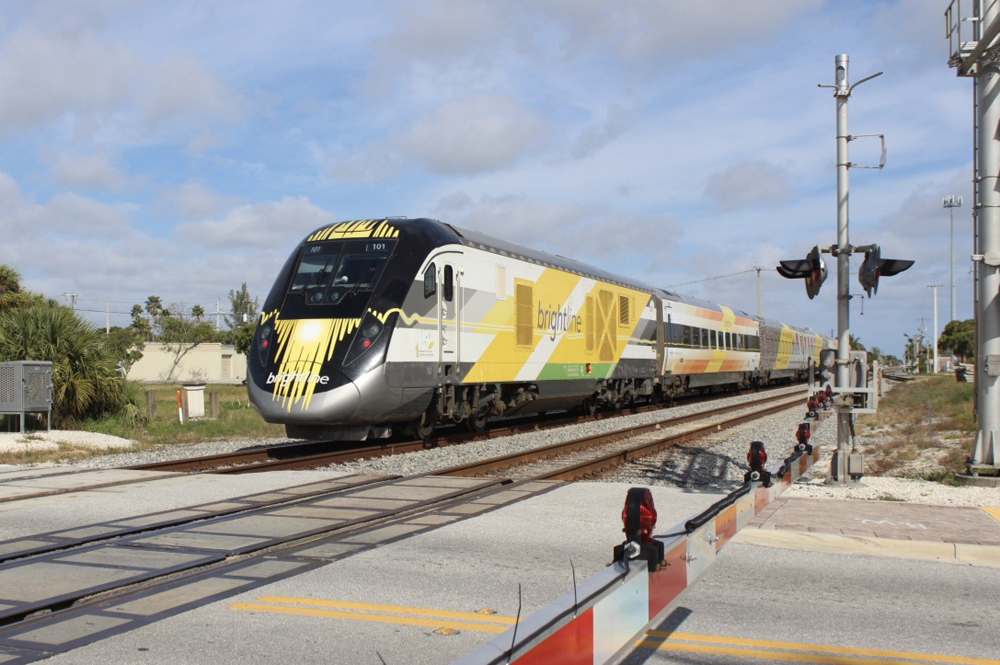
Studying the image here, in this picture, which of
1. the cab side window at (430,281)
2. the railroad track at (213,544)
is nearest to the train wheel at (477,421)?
the cab side window at (430,281)

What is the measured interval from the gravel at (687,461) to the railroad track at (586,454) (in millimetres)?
272

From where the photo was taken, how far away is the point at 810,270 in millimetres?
10602

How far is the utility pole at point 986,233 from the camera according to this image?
408 inches

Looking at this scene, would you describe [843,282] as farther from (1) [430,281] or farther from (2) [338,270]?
(2) [338,270]

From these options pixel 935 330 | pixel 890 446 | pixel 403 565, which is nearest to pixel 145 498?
pixel 403 565

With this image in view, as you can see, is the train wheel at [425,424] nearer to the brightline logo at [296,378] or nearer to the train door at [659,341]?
the brightline logo at [296,378]

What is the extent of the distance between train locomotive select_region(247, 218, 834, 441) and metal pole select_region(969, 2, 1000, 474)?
796 centimetres

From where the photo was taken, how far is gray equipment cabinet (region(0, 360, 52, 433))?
16297mm

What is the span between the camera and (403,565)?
6621 mm

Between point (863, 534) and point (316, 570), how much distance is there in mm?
4457

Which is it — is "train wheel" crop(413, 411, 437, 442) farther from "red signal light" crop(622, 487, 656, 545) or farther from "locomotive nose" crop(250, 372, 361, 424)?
"red signal light" crop(622, 487, 656, 545)

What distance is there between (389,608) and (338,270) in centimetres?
956

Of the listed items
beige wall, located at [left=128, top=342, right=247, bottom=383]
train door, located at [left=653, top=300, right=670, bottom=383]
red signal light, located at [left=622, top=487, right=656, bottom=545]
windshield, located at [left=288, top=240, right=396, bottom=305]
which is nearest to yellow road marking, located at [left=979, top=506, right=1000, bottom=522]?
red signal light, located at [left=622, top=487, right=656, bottom=545]

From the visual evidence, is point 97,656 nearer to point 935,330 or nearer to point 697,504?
point 697,504
